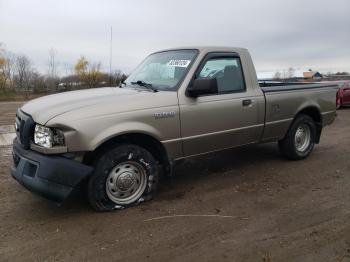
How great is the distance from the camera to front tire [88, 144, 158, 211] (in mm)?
4242

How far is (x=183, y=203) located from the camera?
4707 millimetres

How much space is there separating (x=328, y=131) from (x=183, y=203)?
22.4ft

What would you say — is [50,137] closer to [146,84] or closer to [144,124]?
[144,124]

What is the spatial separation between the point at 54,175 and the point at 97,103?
92 cm

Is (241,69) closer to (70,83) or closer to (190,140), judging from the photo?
(190,140)

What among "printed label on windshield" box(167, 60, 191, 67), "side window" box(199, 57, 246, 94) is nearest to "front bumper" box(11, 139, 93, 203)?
"printed label on windshield" box(167, 60, 191, 67)

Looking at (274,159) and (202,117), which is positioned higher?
(202,117)

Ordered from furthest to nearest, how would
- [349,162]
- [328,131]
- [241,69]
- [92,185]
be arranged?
[328,131], [349,162], [241,69], [92,185]

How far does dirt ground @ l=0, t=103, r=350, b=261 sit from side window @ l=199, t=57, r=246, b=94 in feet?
4.46

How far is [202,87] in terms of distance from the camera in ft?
15.3

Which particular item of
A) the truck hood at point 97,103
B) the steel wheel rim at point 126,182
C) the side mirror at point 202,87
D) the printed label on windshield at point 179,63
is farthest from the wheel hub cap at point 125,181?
the printed label on windshield at point 179,63

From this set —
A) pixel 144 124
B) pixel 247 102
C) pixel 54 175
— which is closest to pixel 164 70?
pixel 144 124

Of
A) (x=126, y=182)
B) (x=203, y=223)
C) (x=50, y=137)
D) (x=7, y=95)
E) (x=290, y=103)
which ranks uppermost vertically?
(x=290, y=103)

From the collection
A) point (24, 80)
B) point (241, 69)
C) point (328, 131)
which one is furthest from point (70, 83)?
point (241, 69)
